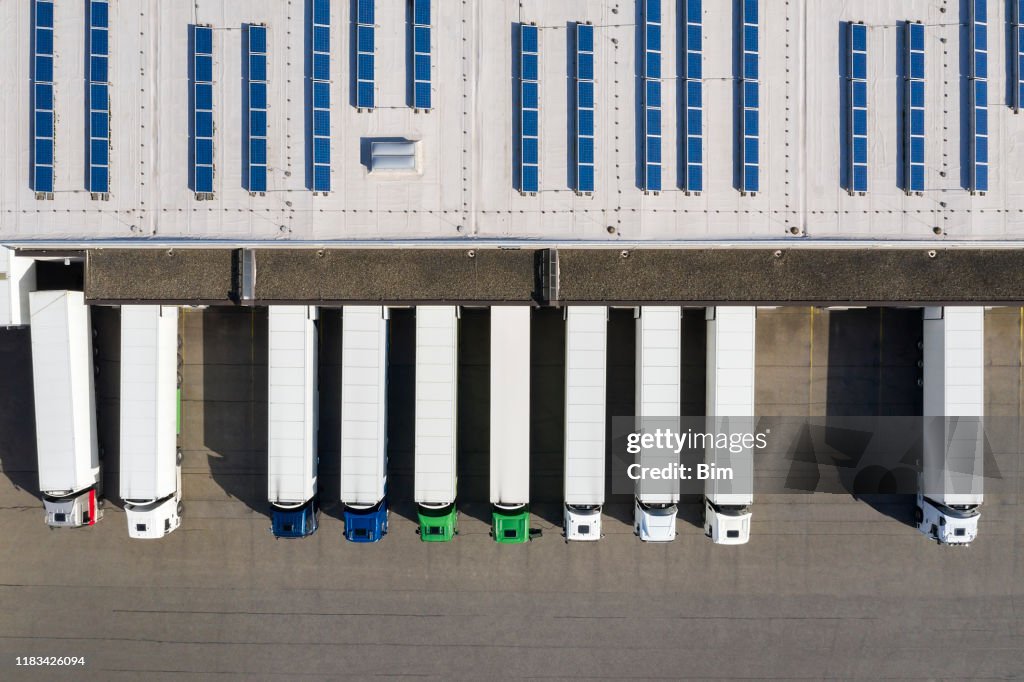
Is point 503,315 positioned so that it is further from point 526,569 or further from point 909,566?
point 909,566

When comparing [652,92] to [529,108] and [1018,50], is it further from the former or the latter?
[1018,50]

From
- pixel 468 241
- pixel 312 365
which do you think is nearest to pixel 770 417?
pixel 468 241

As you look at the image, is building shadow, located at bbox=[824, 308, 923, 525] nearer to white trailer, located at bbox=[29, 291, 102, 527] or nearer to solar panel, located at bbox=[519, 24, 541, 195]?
solar panel, located at bbox=[519, 24, 541, 195]

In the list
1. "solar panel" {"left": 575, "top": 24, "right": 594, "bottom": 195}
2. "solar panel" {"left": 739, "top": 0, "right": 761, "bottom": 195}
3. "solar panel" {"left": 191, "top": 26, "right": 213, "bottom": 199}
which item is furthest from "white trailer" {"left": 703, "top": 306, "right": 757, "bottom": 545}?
"solar panel" {"left": 191, "top": 26, "right": 213, "bottom": 199}

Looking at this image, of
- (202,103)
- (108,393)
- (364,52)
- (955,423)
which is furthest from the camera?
(108,393)

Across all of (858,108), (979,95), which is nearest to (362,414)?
(858,108)
